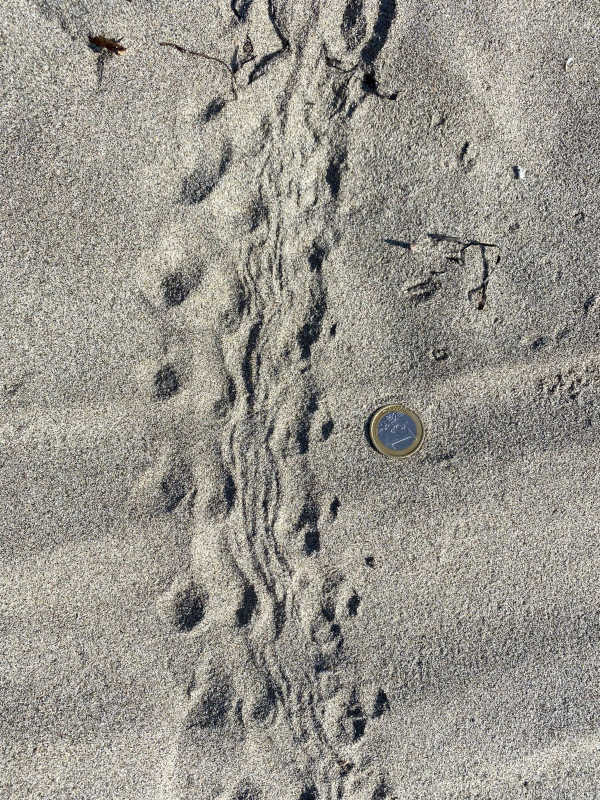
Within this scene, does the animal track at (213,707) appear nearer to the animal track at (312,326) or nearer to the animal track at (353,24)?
the animal track at (312,326)

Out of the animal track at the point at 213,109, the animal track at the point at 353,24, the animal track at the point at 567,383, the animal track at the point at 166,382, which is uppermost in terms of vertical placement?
the animal track at the point at 353,24

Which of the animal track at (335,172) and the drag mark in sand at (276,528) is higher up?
the animal track at (335,172)

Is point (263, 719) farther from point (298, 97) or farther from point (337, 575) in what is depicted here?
point (298, 97)

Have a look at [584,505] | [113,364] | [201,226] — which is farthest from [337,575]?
[201,226]

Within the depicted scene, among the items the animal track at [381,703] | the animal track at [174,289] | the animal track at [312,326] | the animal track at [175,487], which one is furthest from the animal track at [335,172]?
the animal track at [381,703]

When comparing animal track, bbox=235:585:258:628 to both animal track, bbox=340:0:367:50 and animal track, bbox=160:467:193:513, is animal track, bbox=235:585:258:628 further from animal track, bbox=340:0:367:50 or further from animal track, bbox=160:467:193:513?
animal track, bbox=340:0:367:50

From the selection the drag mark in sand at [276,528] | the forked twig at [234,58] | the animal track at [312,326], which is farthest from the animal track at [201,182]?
the animal track at [312,326]

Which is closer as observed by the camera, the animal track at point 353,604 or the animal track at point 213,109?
the animal track at point 213,109

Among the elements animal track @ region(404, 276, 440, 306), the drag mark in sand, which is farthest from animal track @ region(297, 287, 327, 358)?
animal track @ region(404, 276, 440, 306)
